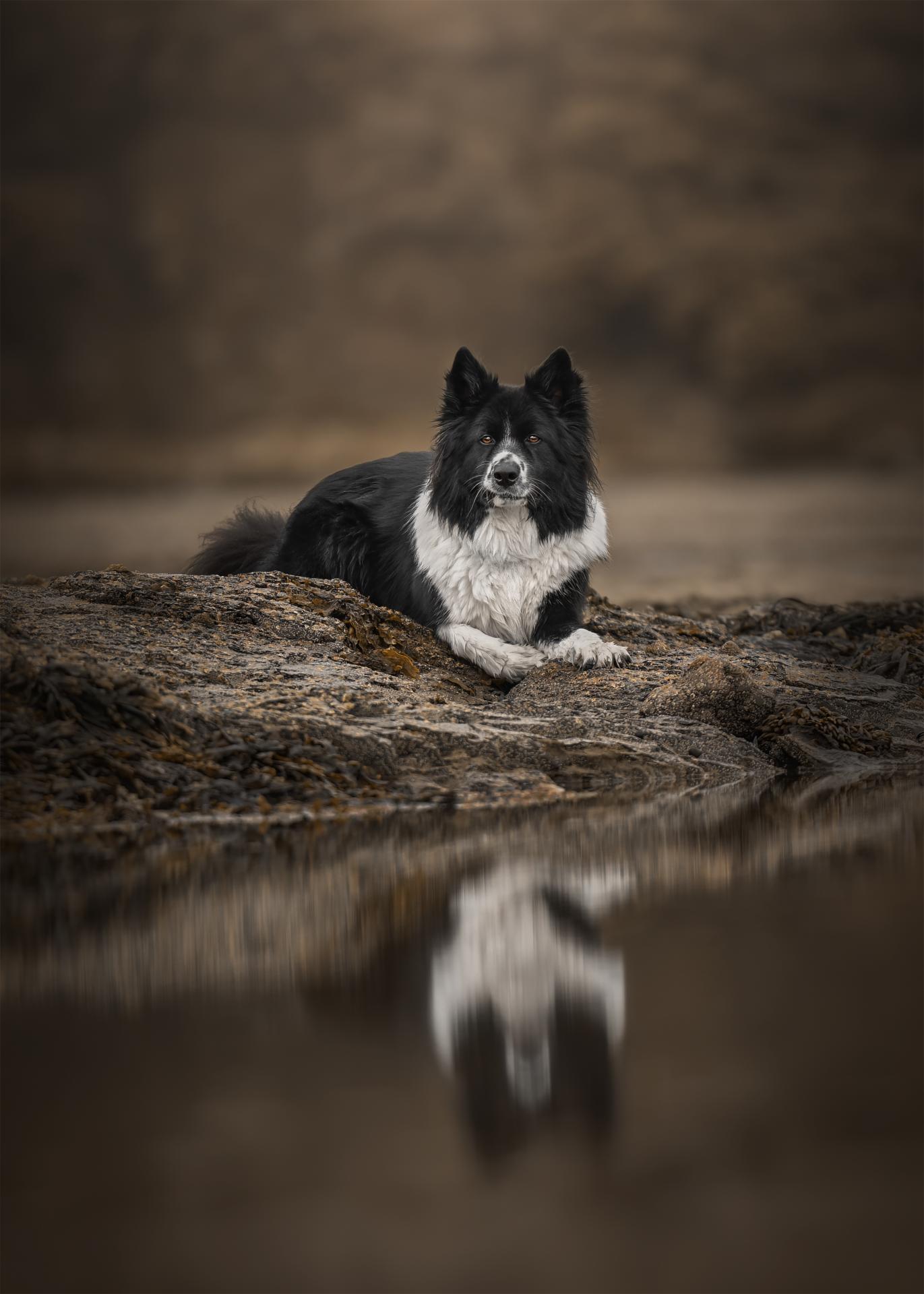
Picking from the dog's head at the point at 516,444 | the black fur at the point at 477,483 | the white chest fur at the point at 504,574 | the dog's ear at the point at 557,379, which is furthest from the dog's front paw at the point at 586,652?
the dog's ear at the point at 557,379

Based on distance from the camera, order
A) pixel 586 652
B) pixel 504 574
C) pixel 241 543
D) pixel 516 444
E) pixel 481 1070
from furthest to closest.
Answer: pixel 241 543
pixel 504 574
pixel 516 444
pixel 586 652
pixel 481 1070

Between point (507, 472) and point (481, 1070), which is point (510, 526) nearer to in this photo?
point (507, 472)

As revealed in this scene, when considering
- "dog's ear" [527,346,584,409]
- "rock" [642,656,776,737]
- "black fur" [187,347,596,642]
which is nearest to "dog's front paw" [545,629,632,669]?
"black fur" [187,347,596,642]

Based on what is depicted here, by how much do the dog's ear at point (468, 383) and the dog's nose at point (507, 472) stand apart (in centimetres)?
52

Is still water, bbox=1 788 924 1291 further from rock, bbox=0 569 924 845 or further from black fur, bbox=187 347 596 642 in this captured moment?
black fur, bbox=187 347 596 642

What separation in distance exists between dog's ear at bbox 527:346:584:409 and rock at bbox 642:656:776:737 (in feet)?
→ 5.83

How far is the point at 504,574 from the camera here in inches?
274

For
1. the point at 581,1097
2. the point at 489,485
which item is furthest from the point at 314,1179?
the point at 489,485

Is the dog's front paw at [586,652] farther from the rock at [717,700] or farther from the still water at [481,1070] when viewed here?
the still water at [481,1070]

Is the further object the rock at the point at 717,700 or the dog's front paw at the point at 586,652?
the dog's front paw at the point at 586,652

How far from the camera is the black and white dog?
22.2 ft

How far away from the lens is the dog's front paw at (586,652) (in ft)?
21.6

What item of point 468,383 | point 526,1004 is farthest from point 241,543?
point 526,1004

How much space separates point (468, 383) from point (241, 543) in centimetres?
261
